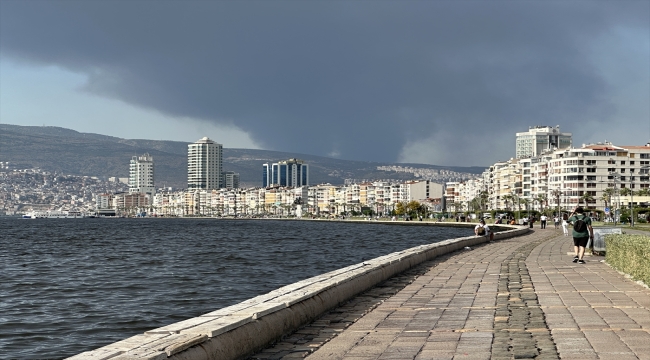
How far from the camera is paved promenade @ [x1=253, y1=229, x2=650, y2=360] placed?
9070 mm

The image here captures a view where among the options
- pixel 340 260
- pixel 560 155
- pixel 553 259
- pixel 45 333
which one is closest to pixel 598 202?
pixel 560 155

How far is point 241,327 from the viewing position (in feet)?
29.7

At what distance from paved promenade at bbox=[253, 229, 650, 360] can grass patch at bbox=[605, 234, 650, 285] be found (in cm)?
31

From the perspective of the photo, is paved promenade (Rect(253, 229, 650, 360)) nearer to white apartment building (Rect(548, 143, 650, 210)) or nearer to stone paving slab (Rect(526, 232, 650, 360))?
stone paving slab (Rect(526, 232, 650, 360))

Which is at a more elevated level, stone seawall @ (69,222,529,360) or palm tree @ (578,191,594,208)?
palm tree @ (578,191,594,208)

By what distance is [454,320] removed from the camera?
11.6m

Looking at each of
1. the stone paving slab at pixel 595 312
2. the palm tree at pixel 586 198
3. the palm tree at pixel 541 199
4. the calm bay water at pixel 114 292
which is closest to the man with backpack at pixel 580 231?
the stone paving slab at pixel 595 312

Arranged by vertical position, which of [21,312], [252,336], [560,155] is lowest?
[21,312]

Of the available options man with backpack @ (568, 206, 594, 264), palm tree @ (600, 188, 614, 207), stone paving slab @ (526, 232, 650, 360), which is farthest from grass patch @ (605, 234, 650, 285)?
palm tree @ (600, 188, 614, 207)

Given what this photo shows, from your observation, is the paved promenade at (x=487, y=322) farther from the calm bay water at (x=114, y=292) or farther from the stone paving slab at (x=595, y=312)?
the calm bay water at (x=114, y=292)

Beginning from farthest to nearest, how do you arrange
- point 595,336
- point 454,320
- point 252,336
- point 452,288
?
point 452,288 < point 454,320 < point 595,336 < point 252,336

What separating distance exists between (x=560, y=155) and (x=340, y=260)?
15207cm

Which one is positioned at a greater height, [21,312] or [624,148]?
[624,148]

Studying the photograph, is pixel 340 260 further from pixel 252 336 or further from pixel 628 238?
pixel 252 336
